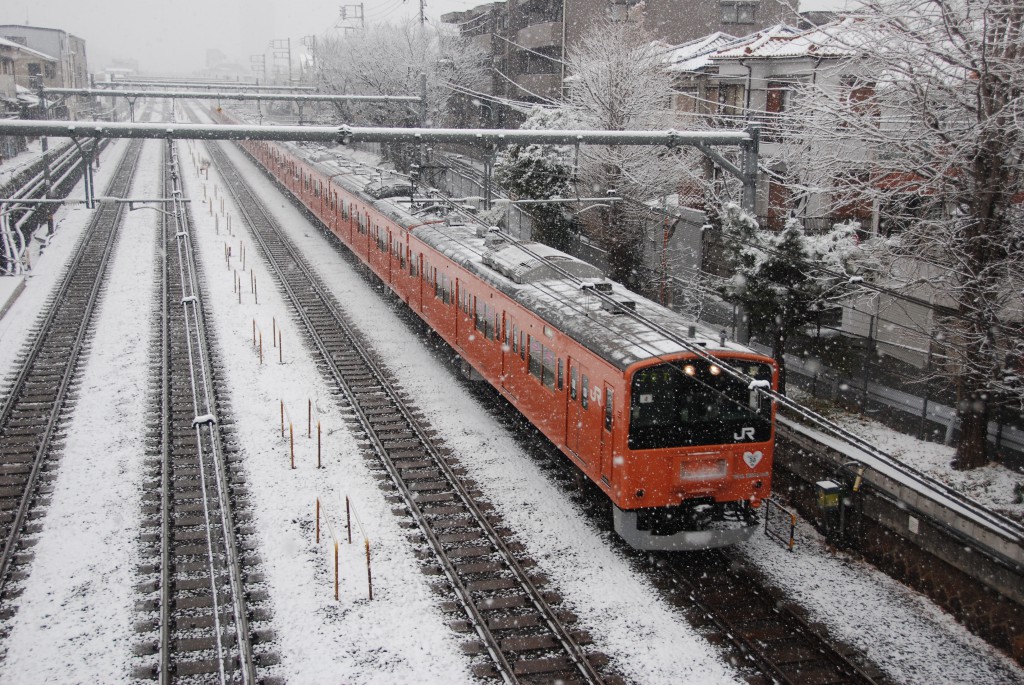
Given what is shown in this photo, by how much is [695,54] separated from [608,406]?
2053cm

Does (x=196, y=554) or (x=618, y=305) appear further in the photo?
(x=618, y=305)

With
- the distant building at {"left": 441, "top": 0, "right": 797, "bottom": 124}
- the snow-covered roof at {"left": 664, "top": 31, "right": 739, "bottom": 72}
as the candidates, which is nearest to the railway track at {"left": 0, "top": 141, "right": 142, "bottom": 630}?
the distant building at {"left": 441, "top": 0, "right": 797, "bottom": 124}

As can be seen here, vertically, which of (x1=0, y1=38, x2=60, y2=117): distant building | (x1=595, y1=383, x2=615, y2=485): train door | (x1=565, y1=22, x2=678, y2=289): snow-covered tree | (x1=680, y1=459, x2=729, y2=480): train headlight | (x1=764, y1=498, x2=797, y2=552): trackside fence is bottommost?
(x1=764, y1=498, x2=797, y2=552): trackside fence

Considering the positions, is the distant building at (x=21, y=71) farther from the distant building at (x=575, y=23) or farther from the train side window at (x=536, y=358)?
the train side window at (x=536, y=358)

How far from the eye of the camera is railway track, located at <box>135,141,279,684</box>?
9.29 meters

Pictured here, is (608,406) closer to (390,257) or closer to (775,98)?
(390,257)

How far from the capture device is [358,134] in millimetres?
13547

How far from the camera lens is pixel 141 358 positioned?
2016 cm

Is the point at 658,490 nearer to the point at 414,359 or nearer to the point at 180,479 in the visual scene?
the point at 180,479

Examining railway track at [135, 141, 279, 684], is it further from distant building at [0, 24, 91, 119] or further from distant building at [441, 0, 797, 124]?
distant building at [0, 24, 91, 119]

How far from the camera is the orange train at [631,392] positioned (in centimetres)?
1062

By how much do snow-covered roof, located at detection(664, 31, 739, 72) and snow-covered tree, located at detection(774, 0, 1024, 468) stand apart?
12357 millimetres

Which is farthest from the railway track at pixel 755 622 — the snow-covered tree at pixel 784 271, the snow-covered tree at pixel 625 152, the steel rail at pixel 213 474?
the snow-covered tree at pixel 625 152

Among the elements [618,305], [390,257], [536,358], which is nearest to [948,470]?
[618,305]
